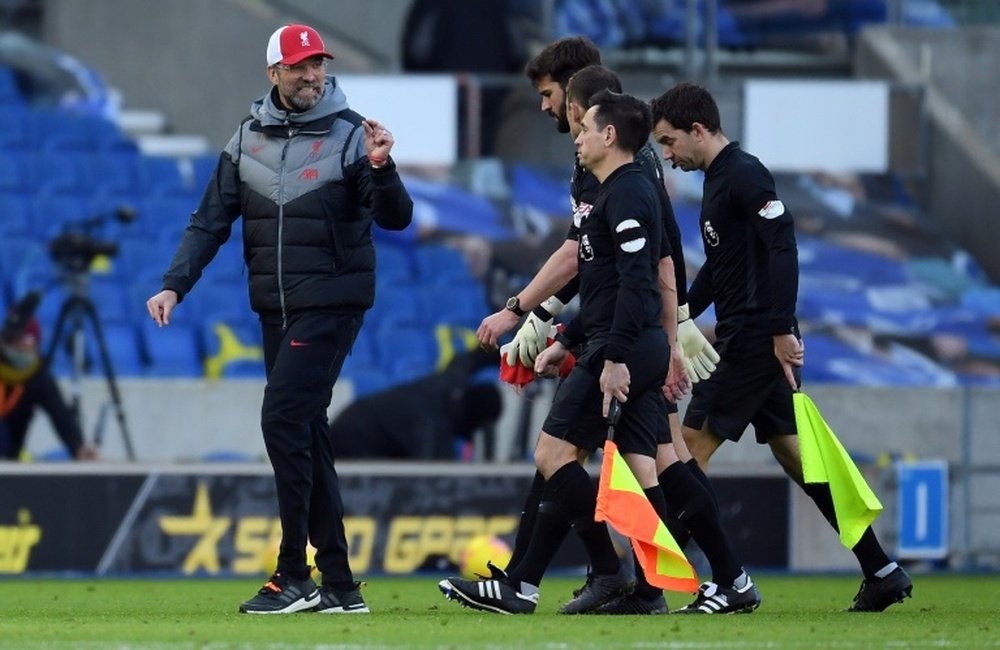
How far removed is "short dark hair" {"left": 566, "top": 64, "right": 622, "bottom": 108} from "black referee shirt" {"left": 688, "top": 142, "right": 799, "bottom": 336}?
23.4 inches

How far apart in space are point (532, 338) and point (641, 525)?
0.92m

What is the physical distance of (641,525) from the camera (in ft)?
25.8

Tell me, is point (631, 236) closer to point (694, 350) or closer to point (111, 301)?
point (694, 350)

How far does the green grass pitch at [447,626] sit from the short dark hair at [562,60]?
82.0 inches

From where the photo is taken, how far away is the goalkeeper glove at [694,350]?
8.64 m

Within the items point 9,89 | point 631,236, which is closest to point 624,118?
point 631,236

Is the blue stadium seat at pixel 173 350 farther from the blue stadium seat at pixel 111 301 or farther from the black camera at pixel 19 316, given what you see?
the black camera at pixel 19 316

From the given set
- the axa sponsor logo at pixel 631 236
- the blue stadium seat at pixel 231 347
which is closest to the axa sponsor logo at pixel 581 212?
the axa sponsor logo at pixel 631 236

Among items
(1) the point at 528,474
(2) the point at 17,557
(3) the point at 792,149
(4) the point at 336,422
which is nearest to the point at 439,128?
(3) the point at 792,149

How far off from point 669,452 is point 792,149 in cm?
1101

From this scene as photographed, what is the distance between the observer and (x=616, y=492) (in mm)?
7875

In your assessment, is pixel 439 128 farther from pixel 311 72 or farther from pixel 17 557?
pixel 311 72

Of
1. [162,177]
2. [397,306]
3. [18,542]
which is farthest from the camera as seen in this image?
[162,177]

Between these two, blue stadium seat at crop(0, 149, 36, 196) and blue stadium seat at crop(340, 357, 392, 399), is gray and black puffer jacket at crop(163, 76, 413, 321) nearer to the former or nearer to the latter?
blue stadium seat at crop(340, 357, 392, 399)
